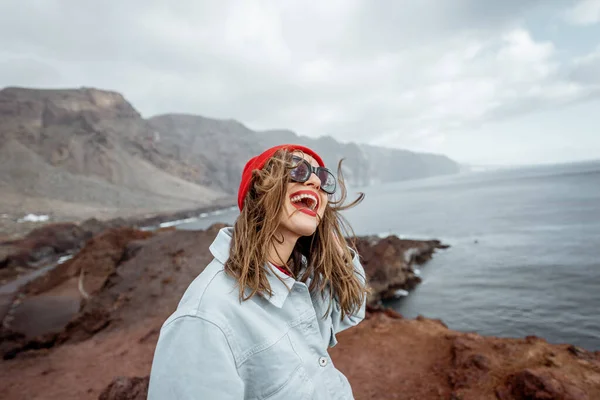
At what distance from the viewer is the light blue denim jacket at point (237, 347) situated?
106cm

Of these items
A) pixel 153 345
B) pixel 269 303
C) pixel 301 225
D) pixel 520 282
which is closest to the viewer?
pixel 269 303

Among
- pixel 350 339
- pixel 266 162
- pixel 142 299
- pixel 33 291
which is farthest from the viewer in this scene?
pixel 33 291

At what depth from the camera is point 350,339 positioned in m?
5.98

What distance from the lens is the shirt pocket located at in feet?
4.14

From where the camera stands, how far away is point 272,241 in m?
1.67

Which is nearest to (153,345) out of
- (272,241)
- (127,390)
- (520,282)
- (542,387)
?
(127,390)

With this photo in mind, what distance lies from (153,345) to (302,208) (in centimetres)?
625

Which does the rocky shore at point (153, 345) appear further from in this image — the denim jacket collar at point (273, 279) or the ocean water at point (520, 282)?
the ocean water at point (520, 282)

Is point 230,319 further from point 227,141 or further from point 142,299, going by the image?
point 227,141

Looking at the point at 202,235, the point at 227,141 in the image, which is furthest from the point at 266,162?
the point at 227,141

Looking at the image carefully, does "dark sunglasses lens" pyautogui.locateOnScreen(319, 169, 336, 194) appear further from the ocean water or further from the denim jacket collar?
the ocean water

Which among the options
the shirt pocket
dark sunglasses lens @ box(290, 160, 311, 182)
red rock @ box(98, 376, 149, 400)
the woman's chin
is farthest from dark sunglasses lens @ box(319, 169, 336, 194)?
red rock @ box(98, 376, 149, 400)

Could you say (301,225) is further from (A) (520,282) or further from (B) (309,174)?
(A) (520,282)

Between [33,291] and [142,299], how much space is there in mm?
5272
